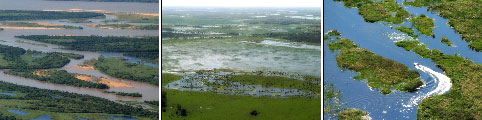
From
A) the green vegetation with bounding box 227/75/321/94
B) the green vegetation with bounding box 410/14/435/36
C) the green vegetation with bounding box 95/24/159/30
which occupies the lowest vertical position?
the green vegetation with bounding box 227/75/321/94

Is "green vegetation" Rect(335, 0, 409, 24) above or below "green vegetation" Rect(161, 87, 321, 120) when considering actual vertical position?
above

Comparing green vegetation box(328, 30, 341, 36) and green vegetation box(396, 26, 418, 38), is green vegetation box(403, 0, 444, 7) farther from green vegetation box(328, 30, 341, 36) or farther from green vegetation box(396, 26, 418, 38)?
green vegetation box(328, 30, 341, 36)

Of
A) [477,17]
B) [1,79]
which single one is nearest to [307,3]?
[477,17]

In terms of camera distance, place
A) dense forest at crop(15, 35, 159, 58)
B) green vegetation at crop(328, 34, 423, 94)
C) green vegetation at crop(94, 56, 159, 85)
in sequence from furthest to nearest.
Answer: green vegetation at crop(94, 56, 159, 85), dense forest at crop(15, 35, 159, 58), green vegetation at crop(328, 34, 423, 94)

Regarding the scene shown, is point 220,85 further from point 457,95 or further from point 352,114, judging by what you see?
point 457,95

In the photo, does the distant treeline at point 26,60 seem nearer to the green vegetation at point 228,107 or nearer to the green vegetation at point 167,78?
the green vegetation at point 167,78

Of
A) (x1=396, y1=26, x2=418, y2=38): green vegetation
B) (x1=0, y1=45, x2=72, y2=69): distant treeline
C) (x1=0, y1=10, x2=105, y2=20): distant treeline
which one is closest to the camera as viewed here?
(x1=396, y1=26, x2=418, y2=38): green vegetation

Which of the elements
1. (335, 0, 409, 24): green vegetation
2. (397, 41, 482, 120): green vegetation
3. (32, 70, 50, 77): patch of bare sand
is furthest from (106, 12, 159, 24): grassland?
(397, 41, 482, 120): green vegetation

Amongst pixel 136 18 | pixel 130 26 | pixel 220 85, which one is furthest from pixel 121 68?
pixel 220 85
